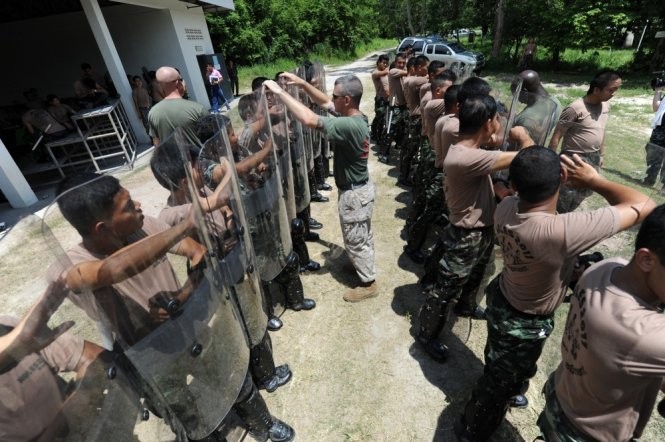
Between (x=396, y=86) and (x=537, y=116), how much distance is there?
427 cm

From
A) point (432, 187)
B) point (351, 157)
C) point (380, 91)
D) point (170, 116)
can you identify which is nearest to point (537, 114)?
point (432, 187)

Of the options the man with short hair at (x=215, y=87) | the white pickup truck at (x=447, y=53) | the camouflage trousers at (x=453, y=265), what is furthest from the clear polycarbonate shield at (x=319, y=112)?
the white pickup truck at (x=447, y=53)

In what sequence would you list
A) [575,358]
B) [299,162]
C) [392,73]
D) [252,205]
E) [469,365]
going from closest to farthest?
1. [575,358]
2. [252,205]
3. [469,365]
4. [299,162]
5. [392,73]

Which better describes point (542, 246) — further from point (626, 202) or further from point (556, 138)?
point (556, 138)

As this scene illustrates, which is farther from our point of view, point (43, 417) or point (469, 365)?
point (469, 365)

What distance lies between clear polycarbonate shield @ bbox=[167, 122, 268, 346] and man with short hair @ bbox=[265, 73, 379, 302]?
0.88m

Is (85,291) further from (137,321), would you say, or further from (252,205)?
(252,205)

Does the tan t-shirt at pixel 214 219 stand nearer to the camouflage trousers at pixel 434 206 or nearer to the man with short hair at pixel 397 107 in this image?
the camouflage trousers at pixel 434 206

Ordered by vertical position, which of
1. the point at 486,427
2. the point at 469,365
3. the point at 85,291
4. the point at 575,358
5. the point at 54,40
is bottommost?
the point at 469,365

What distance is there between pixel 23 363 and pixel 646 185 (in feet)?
9.61

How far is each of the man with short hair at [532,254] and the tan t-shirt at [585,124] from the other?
7.91 ft

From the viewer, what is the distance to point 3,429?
3.37 feet

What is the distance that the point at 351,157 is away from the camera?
3072mm

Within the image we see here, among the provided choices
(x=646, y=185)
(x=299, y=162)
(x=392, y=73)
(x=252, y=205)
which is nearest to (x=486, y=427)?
(x=646, y=185)
